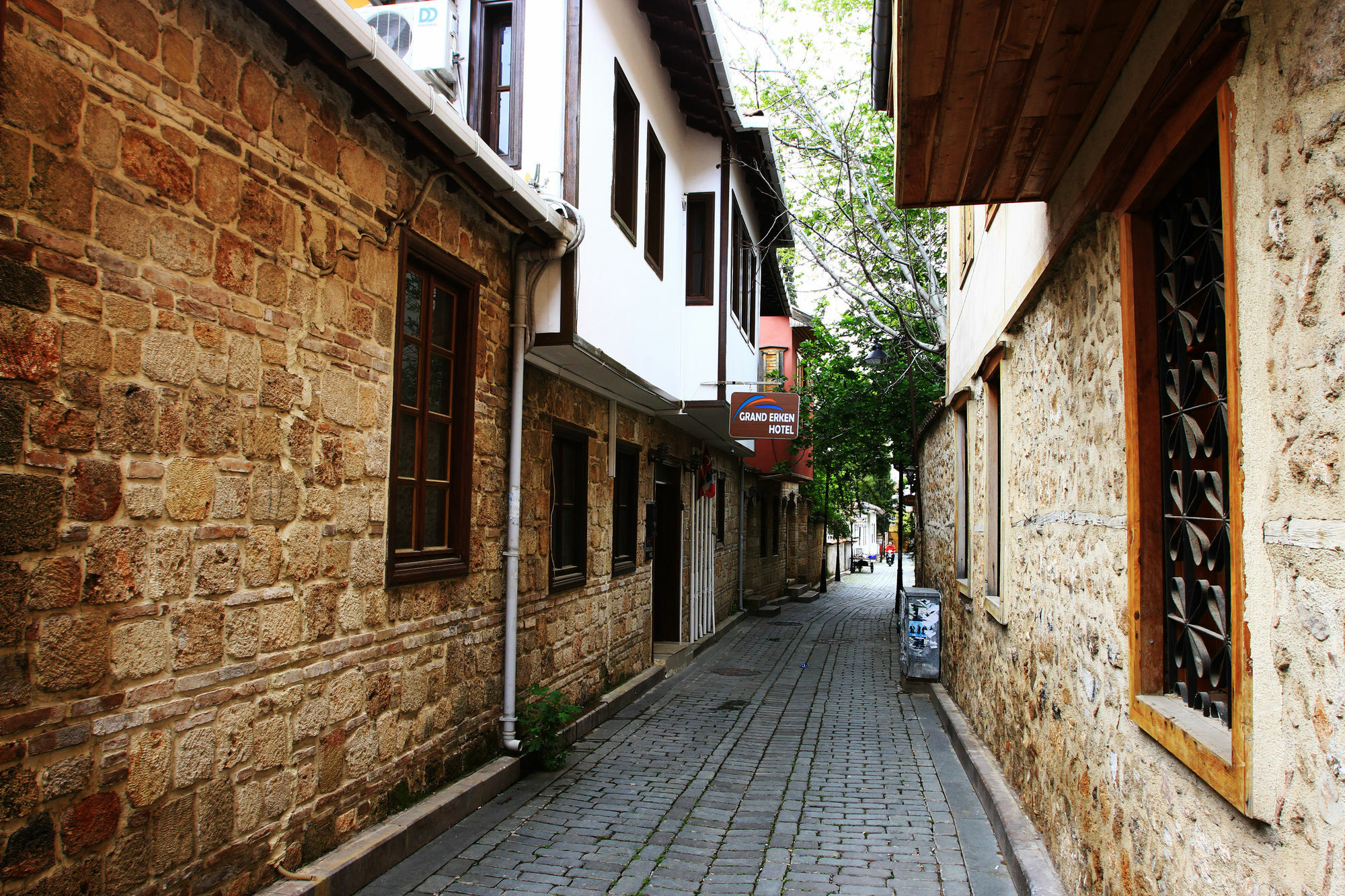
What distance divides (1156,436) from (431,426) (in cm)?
389

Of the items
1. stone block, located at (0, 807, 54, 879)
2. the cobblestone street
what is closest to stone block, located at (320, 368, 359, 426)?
stone block, located at (0, 807, 54, 879)

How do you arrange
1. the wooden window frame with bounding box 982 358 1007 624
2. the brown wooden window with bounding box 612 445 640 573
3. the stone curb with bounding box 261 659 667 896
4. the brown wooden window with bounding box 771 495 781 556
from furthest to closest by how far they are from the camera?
the brown wooden window with bounding box 771 495 781 556 → the brown wooden window with bounding box 612 445 640 573 → the wooden window frame with bounding box 982 358 1007 624 → the stone curb with bounding box 261 659 667 896

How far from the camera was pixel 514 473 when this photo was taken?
6.26 meters

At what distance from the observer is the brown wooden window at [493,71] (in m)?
6.83

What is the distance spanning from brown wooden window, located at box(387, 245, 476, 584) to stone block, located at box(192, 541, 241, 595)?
3.86 feet

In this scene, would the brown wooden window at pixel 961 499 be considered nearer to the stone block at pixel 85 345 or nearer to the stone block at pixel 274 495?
the stone block at pixel 274 495

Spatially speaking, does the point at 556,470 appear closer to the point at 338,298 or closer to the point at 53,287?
the point at 338,298

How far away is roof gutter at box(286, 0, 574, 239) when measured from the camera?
3.80 meters

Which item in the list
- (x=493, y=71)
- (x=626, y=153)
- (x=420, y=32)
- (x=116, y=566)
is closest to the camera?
(x=116, y=566)

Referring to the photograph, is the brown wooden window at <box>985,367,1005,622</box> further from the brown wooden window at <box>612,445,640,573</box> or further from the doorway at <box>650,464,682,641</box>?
the doorway at <box>650,464,682,641</box>

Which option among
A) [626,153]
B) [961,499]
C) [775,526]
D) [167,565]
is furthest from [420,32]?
[775,526]

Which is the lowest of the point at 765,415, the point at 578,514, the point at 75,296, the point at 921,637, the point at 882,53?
the point at 921,637

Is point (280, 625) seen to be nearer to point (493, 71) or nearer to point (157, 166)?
point (157, 166)

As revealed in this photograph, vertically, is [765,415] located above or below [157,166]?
below
